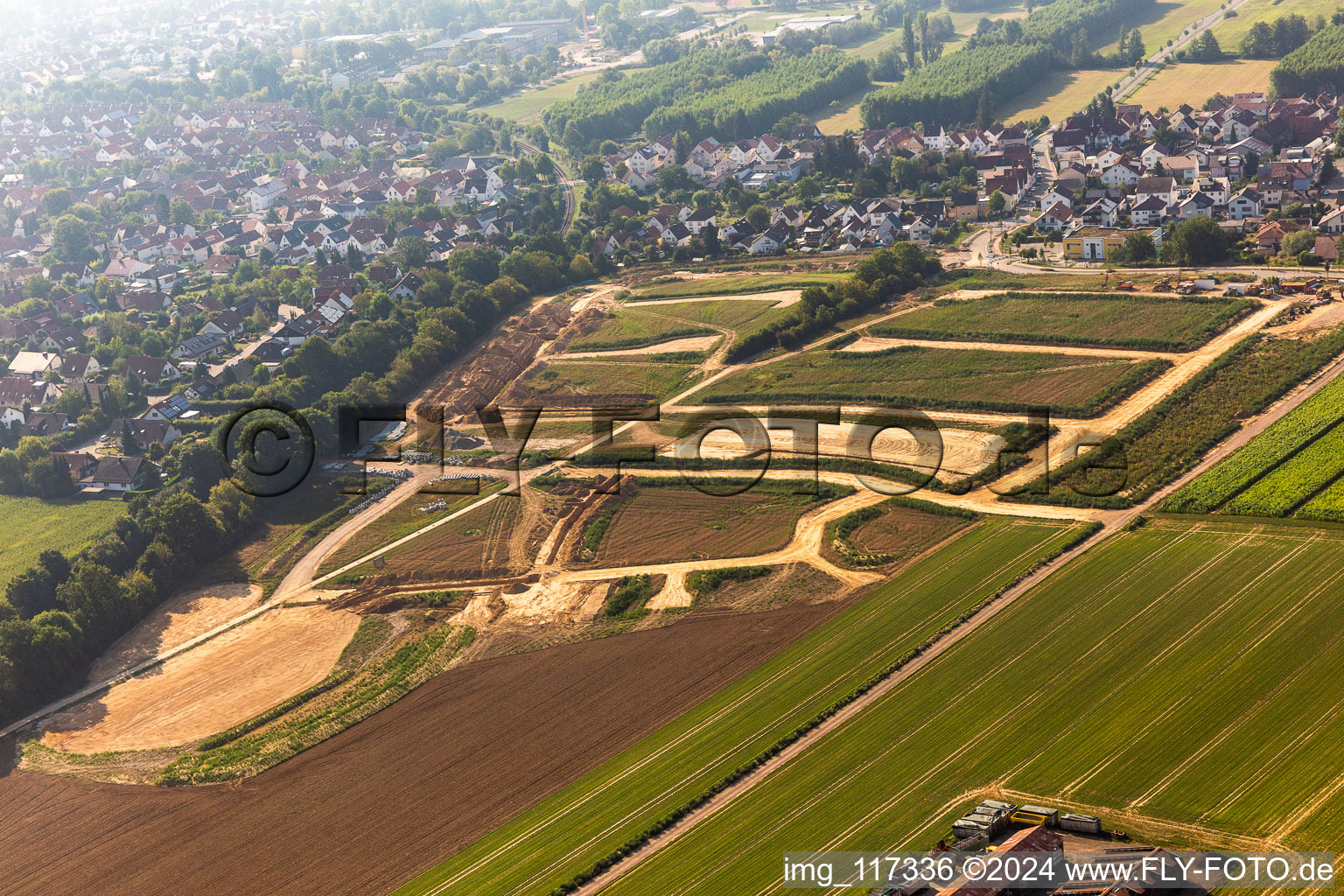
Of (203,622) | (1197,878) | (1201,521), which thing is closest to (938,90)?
(1201,521)

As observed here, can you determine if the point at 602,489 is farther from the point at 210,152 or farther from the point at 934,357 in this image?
the point at 210,152

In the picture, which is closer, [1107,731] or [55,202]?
[1107,731]

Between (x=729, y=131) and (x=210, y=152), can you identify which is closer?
(x=729, y=131)

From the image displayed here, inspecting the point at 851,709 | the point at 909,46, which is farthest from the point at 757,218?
the point at 851,709

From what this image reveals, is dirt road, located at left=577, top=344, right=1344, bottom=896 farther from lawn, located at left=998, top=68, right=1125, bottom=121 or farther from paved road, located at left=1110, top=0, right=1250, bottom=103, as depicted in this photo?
paved road, located at left=1110, top=0, right=1250, bottom=103

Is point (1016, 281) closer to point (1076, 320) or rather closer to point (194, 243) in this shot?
point (1076, 320)

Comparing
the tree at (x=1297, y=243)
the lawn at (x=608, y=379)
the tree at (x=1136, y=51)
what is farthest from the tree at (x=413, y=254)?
the tree at (x=1136, y=51)

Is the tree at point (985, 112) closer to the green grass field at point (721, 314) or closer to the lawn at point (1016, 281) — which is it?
the lawn at point (1016, 281)
